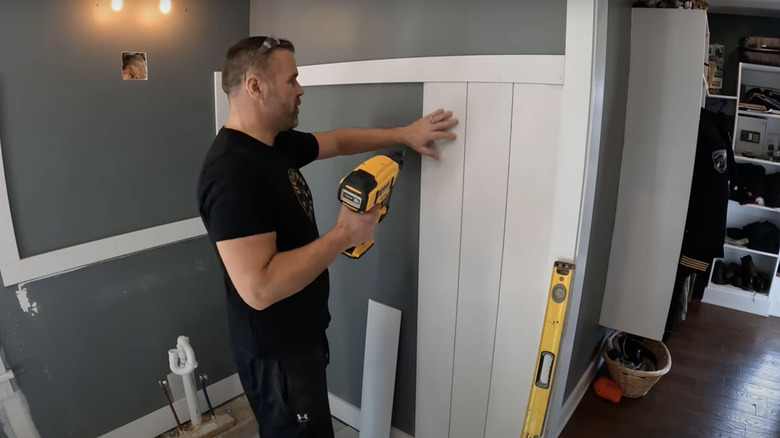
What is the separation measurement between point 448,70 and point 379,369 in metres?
1.23

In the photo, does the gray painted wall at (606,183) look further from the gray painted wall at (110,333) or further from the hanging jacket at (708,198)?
the gray painted wall at (110,333)

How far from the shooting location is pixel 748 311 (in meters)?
3.38

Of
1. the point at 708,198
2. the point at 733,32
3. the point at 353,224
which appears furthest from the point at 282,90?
the point at 733,32

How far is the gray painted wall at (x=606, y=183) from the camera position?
182 centimetres

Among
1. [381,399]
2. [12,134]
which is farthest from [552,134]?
[12,134]

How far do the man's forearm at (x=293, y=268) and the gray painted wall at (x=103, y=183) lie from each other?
1.10 meters

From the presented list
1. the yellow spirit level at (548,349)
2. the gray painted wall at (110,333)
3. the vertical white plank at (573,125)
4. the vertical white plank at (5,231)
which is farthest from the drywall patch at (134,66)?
the yellow spirit level at (548,349)

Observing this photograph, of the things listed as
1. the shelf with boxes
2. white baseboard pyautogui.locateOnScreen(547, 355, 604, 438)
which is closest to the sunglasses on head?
white baseboard pyautogui.locateOnScreen(547, 355, 604, 438)

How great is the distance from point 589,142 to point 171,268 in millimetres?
1834

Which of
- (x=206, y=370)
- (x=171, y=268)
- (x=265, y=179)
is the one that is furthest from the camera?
(x=206, y=370)

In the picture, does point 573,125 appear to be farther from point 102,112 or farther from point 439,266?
point 102,112

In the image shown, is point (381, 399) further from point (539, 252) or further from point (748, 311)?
point (748, 311)

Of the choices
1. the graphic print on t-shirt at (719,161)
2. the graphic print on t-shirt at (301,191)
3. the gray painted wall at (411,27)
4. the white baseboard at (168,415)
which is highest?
the gray painted wall at (411,27)

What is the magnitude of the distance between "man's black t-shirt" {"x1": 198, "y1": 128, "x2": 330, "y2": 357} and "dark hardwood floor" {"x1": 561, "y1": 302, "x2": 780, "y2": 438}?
57.8 inches
